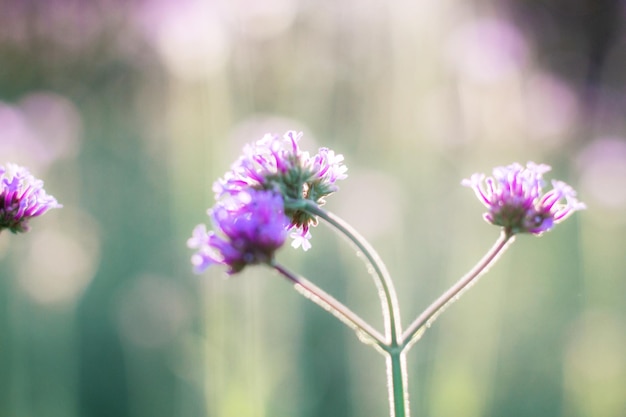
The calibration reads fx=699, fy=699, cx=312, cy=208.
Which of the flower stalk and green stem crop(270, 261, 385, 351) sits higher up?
the flower stalk

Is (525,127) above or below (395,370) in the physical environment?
above

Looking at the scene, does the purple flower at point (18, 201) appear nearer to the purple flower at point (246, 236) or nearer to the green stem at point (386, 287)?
the purple flower at point (246, 236)

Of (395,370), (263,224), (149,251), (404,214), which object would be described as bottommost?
(395,370)

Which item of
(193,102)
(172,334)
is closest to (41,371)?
(172,334)

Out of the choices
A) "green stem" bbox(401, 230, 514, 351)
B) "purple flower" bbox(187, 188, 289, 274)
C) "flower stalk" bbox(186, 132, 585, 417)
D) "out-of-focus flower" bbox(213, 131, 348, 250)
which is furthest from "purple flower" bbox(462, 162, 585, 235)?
"purple flower" bbox(187, 188, 289, 274)

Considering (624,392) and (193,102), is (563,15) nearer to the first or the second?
(193,102)

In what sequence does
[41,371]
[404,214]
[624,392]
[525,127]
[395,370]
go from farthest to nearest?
[525,127]
[404,214]
[41,371]
[624,392]
[395,370]

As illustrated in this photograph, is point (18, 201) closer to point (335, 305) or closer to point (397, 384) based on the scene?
point (335, 305)

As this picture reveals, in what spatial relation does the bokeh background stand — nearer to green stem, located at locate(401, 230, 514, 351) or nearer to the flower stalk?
the flower stalk
